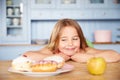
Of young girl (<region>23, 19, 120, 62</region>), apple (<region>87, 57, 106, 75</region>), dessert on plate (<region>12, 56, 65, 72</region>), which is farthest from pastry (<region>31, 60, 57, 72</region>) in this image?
young girl (<region>23, 19, 120, 62</region>)

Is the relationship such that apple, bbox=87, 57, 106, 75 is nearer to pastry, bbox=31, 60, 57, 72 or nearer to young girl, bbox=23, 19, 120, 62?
pastry, bbox=31, 60, 57, 72

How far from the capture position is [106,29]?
Answer: 3.66 m

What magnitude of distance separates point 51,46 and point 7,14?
2.07 meters

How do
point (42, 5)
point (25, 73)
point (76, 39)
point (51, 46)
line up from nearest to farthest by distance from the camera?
point (25, 73), point (76, 39), point (51, 46), point (42, 5)

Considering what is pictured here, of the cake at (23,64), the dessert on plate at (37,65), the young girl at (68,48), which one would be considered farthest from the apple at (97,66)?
the young girl at (68,48)

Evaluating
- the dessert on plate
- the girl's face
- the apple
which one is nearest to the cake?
the dessert on plate

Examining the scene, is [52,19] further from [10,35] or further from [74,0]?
[10,35]

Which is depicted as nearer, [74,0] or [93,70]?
[93,70]

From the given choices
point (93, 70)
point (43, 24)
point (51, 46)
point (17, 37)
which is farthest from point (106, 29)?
point (93, 70)

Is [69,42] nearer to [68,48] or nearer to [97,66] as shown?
[68,48]

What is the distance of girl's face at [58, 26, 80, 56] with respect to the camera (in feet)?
4.62

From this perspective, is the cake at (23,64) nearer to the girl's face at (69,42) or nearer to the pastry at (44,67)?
the pastry at (44,67)

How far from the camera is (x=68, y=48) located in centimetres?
140

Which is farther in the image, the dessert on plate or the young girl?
the young girl
